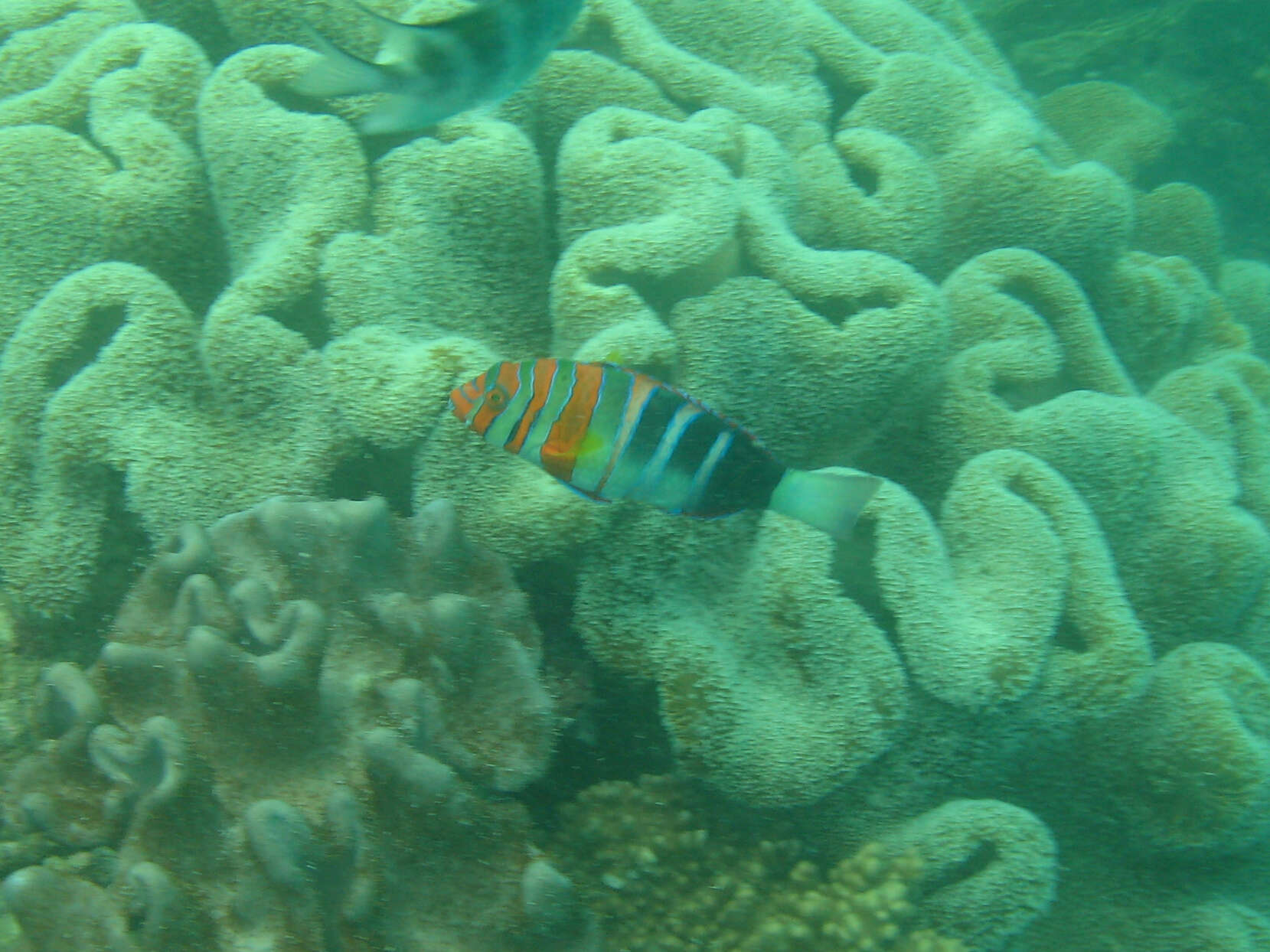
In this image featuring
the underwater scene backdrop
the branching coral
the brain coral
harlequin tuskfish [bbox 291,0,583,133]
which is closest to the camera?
harlequin tuskfish [bbox 291,0,583,133]

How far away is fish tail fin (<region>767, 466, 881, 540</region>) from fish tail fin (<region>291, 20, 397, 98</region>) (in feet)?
3.31

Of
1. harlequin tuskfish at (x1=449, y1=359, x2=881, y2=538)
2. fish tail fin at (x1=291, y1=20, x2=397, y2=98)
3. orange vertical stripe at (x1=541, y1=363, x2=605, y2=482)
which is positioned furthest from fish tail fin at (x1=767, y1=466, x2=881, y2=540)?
fish tail fin at (x1=291, y1=20, x2=397, y2=98)

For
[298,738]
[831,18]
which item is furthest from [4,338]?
[831,18]

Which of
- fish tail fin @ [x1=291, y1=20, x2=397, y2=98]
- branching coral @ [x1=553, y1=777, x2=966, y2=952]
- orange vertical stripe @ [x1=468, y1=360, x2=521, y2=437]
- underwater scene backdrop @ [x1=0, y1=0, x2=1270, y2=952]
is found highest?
fish tail fin @ [x1=291, y1=20, x2=397, y2=98]

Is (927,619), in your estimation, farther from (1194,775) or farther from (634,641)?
(1194,775)

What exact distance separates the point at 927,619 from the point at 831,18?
2687 mm

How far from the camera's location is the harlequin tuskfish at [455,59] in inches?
55.5

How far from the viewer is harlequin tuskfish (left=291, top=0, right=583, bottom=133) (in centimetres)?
141

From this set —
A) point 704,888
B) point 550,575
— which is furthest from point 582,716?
point 704,888

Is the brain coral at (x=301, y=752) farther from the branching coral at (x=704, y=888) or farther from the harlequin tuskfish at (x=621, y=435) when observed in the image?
the harlequin tuskfish at (x=621, y=435)

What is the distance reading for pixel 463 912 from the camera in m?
1.67

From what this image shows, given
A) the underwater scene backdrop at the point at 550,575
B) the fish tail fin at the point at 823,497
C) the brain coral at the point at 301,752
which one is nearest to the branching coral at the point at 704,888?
the underwater scene backdrop at the point at 550,575

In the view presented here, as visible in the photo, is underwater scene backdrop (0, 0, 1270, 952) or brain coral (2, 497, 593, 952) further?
underwater scene backdrop (0, 0, 1270, 952)

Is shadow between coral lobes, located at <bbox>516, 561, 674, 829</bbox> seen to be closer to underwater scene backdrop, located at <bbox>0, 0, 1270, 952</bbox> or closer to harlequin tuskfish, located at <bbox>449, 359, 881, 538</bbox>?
underwater scene backdrop, located at <bbox>0, 0, 1270, 952</bbox>
